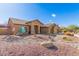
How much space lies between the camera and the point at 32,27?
2.79 metres

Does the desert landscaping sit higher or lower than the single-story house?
lower

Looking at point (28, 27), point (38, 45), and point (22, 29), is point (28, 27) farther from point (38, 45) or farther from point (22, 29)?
point (38, 45)

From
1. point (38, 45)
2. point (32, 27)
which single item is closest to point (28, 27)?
point (32, 27)

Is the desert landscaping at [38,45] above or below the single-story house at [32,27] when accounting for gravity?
below

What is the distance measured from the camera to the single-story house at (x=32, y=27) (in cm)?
274

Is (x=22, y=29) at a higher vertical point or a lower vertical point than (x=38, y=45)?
higher

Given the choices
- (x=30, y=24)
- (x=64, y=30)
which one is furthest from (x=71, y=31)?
(x=30, y=24)

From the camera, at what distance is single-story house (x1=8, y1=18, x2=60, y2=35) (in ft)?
9.00

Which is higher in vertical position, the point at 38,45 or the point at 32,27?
the point at 32,27

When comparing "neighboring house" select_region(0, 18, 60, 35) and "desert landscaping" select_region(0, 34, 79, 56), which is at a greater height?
"neighboring house" select_region(0, 18, 60, 35)

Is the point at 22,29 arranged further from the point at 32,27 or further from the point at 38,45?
the point at 38,45

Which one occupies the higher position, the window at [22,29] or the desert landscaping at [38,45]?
the window at [22,29]

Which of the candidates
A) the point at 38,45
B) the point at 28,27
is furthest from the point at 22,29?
the point at 38,45

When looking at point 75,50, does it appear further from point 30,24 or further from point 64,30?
point 30,24
